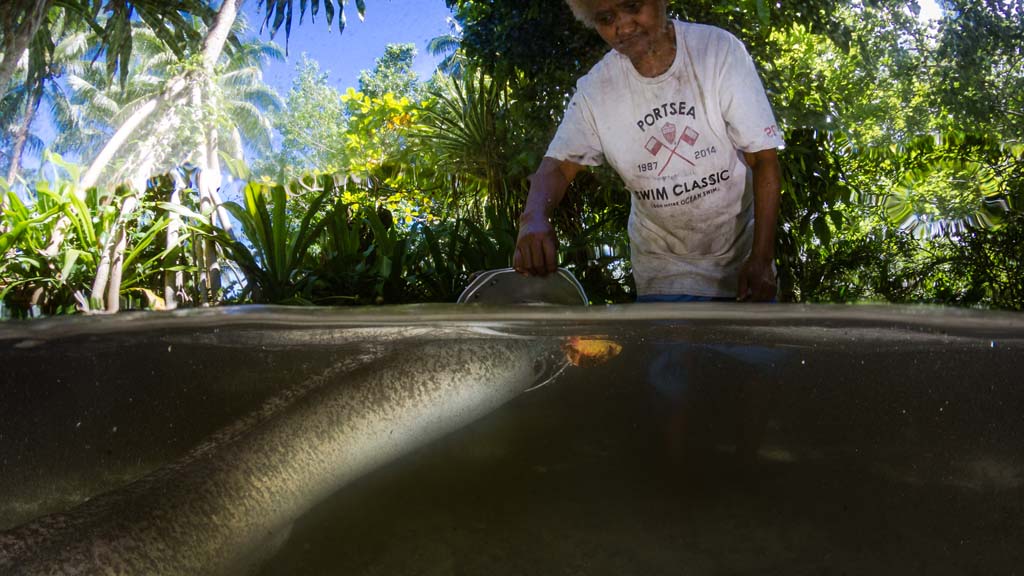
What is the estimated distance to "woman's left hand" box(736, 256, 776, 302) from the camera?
200 cm

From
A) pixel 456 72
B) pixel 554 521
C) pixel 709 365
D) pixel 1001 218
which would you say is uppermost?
pixel 456 72

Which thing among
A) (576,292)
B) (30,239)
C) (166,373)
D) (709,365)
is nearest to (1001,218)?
(709,365)

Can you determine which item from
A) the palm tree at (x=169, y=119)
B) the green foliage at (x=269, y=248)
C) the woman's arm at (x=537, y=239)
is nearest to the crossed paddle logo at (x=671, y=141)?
the woman's arm at (x=537, y=239)

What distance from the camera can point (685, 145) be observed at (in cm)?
204

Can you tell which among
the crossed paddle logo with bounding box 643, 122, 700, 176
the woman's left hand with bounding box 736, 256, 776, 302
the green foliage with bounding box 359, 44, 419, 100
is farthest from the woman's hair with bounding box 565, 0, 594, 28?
the green foliage with bounding box 359, 44, 419, 100

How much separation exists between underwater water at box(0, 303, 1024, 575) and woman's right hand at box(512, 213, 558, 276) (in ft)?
0.52

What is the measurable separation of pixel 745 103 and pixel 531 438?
116 cm

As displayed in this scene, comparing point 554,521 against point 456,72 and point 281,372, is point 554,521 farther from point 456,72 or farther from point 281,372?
point 456,72

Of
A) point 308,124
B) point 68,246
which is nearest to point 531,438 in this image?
point 308,124

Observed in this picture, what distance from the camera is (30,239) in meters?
4.00

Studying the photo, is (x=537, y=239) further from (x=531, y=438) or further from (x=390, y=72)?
(x=390, y=72)

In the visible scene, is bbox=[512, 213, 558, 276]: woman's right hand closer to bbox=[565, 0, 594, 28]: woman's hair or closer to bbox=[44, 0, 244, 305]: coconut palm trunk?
bbox=[565, 0, 594, 28]: woman's hair

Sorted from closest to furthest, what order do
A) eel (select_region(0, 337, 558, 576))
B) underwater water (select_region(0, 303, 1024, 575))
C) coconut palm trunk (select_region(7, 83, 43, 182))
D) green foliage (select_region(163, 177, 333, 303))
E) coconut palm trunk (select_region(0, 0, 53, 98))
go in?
1. eel (select_region(0, 337, 558, 576))
2. underwater water (select_region(0, 303, 1024, 575))
3. coconut palm trunk (select_region(0, 0, 53, 98))
4. coconut palm trunk (select_region(7, 83, 43, 182))
5. green foliage (select_region(163, 177, 333, 303))

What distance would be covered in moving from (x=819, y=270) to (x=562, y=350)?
311 cm
